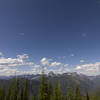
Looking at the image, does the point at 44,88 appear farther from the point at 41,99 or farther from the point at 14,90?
the point at 14,90

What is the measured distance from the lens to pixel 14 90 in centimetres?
5741

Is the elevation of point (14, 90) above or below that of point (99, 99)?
above

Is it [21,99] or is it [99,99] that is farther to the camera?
[99,99]

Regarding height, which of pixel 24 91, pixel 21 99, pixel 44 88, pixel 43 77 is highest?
pixel 43 77

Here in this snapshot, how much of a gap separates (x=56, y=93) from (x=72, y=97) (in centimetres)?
1278

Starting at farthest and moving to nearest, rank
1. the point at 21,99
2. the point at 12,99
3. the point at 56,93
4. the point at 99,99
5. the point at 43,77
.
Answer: the point at 99,99, the point at 21,99, the point at 12,99, the point at 56,93, the point at 43,77

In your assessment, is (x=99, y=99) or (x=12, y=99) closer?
(x=12, y=99)

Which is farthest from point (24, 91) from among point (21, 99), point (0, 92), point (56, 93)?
point (56, 93)

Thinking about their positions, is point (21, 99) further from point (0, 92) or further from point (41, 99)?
point (41, 99)

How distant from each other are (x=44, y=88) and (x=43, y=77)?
3.83m

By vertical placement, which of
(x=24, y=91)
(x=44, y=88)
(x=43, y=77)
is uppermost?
(x=43, y=77)

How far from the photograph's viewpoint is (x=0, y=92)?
6241 cm

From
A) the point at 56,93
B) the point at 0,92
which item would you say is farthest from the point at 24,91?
the point at 56,93

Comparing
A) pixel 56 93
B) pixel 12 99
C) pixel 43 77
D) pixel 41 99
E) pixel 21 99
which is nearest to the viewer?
pixel 41 99
